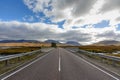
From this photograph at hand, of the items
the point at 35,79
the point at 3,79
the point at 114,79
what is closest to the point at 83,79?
the point at 114,79

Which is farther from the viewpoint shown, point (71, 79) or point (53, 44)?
point (53, 44)

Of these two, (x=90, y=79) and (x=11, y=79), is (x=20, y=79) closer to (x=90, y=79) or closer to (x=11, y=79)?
(x=11, y=79)

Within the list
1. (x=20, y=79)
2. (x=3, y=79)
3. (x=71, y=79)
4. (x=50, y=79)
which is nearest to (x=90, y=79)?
(x=71, y=79)

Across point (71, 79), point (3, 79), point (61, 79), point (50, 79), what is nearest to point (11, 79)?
point (3, 79)

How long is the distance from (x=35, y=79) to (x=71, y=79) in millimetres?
2001

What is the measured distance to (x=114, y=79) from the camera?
9.31 m

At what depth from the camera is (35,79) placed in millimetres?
9000

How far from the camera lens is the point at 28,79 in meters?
9.01

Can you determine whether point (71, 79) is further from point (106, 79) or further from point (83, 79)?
point (106, 79)

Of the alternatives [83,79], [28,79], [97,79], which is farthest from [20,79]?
[97,79]

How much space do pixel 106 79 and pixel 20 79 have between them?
4839mm

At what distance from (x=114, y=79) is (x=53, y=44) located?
12198 cm

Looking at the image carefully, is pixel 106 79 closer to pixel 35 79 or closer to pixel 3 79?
pixel 35 79

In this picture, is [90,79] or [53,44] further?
[53,44]
